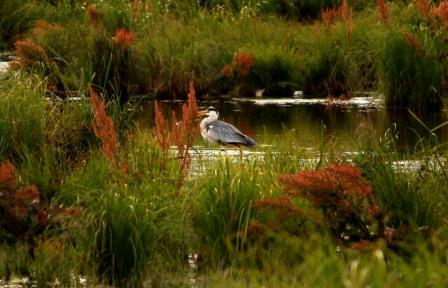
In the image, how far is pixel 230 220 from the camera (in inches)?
358

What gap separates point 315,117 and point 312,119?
0.64 feet

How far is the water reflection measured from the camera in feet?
53.6

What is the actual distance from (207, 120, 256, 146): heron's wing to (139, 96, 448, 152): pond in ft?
3.91

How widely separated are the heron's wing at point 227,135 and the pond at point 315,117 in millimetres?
1191

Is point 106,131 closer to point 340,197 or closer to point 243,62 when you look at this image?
point 340,197

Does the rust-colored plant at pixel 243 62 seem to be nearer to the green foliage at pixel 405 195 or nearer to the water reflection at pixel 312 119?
the water reflection at pixel 312 119

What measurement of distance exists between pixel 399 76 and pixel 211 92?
9.39ft


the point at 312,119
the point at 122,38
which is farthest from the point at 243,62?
the point at 312,119

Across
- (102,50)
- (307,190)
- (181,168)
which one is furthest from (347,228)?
(102,50)

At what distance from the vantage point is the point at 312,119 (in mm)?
17844

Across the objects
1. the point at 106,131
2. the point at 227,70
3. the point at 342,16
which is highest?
the point at 106,131

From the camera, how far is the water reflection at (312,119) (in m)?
16.4

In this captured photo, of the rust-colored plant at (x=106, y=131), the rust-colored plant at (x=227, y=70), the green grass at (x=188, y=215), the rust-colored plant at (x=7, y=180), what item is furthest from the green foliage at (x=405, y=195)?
the rust-colored plant at (x=227, y=70)

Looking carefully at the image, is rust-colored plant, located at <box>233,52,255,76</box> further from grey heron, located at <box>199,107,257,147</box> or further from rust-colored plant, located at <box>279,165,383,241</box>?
rust-colored plant, located at <box>279,165,383,241</box>
